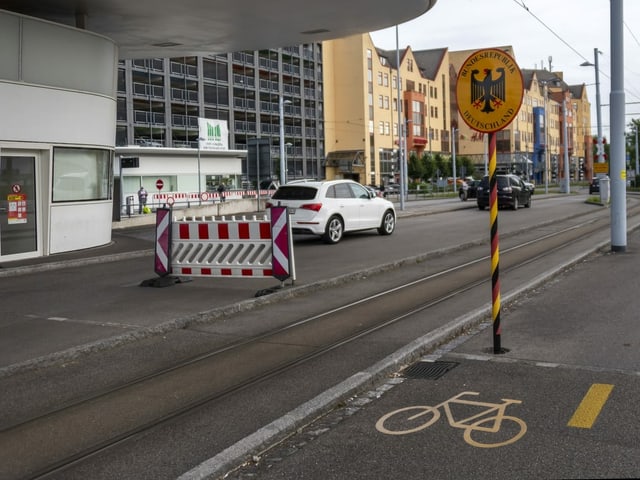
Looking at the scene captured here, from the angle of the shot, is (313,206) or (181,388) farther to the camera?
(313,206)

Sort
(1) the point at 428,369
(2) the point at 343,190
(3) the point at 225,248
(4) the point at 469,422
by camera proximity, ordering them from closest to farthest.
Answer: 1. (4) the point at 469,422
2. (1) the point at 428,369
3. (3) the point at 225,248
4. (2) the point at 343,190

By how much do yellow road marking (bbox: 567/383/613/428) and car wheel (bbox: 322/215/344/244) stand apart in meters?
13.7

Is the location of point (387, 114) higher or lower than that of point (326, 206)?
higher

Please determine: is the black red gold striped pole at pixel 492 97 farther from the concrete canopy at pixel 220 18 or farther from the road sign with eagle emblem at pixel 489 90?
the concrete canopy at pixel 220 18

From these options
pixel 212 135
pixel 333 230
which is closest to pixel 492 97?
pixel 333 230

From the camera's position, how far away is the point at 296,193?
19.2m

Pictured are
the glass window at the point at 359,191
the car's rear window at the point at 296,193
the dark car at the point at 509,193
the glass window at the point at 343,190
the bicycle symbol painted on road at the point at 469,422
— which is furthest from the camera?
the dark car at the point at 509,193

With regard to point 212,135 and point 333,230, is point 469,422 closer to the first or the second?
point 333,230

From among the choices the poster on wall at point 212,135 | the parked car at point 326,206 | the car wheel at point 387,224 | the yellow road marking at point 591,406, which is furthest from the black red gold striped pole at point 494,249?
the poster on wall at point 212,135

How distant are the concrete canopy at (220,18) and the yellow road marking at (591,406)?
14.2 meters

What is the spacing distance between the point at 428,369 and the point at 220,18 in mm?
15127

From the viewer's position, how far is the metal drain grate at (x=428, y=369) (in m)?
6.15

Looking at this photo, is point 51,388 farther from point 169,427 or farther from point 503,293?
point 503,293

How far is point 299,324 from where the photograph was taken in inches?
339
